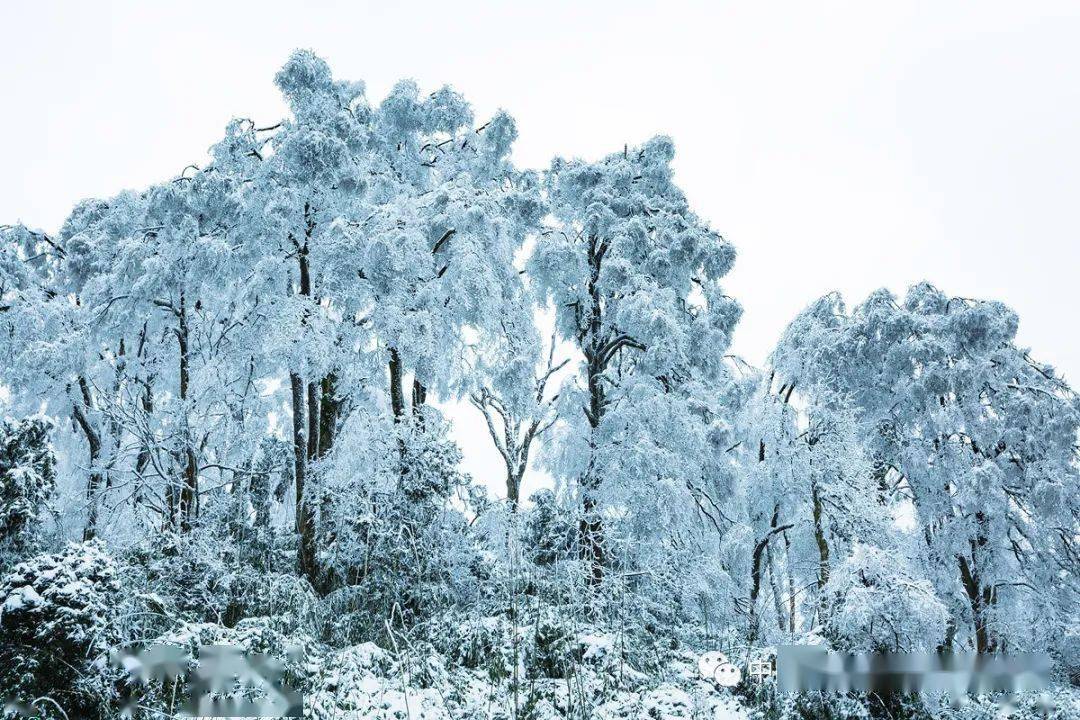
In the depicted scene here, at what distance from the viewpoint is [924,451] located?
37.6 feet

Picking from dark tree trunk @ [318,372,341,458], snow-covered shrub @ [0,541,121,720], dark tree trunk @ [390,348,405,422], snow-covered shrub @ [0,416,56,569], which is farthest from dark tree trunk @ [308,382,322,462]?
snow-covered shrub @ [0,541,121,720]

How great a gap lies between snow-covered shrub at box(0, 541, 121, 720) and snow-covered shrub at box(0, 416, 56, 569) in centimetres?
232

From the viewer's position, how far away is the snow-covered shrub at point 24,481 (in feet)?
23.1

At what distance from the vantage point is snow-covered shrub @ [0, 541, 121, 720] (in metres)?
4.98

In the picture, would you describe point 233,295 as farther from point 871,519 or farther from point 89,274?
point 871,519

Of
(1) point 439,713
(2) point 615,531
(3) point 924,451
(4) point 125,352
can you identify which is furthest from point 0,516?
(3) point 924,451

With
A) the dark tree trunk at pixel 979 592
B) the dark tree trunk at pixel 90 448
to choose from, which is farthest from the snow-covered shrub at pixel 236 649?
the dark tree trunk at pixel 979 592

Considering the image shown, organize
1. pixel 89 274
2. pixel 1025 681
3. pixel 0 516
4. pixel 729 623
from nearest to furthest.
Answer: pixel 0 516 → pixel 1025 681 → pixel 729 623 → pixel 89 274

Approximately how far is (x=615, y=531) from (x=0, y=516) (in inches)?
306

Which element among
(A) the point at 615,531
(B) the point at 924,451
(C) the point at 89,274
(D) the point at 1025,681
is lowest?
(D) the point at 1025,681

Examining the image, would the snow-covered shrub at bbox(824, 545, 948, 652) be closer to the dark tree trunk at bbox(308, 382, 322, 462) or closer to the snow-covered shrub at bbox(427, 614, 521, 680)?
the snow-covered shrub at bbox(427, 614, 521, 680)

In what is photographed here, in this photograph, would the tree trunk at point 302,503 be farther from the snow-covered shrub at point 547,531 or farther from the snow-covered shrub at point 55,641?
the snow-covered shrub at point 55,641

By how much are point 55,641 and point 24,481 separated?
287 cm

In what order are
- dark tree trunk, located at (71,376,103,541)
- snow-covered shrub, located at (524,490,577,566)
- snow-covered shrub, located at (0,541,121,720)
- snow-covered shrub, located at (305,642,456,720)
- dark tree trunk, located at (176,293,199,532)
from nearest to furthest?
snow-covered shrub, located at (0,541,121,720) → snow-covered shrub, located at (305,642,456,720) → dark tree trunk, located at (176,293,199,532) → snow-covered shrub, located at (524,490,577,566) → dark tree trunk, located at (71,376,103,541)
